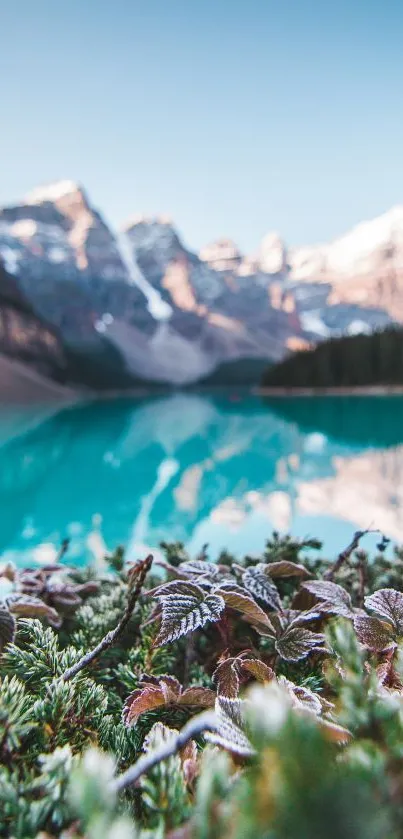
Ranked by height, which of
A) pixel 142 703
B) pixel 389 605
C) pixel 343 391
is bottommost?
pixel 142 703

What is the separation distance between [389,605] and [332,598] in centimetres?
18

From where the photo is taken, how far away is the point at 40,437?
79.9 feet

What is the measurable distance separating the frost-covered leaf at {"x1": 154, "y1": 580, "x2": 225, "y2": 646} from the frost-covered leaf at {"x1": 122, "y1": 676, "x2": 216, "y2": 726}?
3.7 inches

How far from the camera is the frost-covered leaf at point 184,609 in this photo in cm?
100

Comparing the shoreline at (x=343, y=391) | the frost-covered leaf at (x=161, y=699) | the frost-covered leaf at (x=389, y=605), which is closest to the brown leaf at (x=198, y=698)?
the frost-covered leaf at (x=161, y=699)

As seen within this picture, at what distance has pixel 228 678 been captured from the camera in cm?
98

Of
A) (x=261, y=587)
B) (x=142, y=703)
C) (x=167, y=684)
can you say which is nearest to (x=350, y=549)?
(x=261, y=587)

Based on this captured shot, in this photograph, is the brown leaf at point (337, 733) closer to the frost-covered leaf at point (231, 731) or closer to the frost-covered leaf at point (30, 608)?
the frost-covered leaf at point (231, 731)

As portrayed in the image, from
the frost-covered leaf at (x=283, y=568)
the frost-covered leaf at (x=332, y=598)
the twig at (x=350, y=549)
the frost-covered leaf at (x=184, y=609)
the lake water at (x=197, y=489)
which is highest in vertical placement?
the lake water at (x=197, y=489)

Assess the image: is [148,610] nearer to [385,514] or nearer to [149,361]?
[385,514]

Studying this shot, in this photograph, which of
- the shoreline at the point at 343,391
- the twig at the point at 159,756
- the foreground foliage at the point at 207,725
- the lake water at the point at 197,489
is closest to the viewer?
the foreground foliage at the point at 207,725

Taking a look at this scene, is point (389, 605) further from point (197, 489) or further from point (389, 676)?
point (197, 489)

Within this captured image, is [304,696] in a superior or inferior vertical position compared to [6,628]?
superior

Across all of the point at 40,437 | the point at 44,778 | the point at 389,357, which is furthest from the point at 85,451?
the point at 389,357
